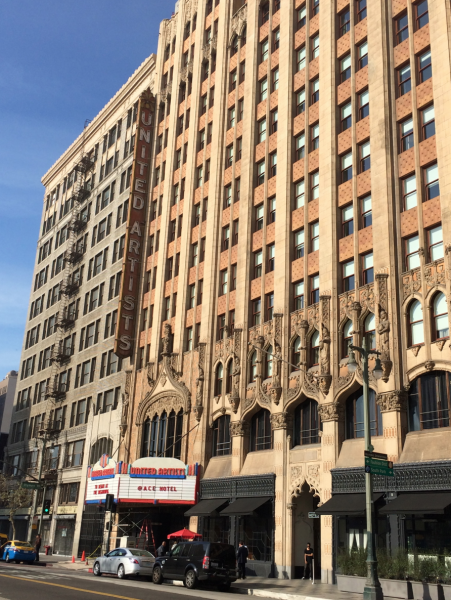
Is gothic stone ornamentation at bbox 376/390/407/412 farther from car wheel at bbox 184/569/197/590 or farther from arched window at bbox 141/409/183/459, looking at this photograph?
arched window at bbox 141/409/183/459

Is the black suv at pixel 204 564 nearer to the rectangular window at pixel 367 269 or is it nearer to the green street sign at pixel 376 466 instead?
the green street sign at pixel 376 466

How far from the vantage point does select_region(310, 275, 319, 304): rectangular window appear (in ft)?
120

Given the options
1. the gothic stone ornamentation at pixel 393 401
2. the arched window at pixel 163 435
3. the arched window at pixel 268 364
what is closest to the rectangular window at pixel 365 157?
the arched window at pixel 268 364

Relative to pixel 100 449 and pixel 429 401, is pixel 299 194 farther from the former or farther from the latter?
pixel 100 449

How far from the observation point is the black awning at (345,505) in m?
28.6

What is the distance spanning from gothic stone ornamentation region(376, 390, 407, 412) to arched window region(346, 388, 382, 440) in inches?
39.8

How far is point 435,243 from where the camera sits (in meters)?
30.2

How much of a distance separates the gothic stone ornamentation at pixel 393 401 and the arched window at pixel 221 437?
1371 cm

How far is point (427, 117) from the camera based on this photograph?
32781 mm

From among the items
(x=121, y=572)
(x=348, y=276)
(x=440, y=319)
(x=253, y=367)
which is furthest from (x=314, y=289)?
(x=121, y=572)

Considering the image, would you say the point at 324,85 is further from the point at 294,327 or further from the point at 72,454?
the point at 72,454

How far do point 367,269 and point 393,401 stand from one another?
7755 millimetres

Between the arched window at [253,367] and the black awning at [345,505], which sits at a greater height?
the arched window at [253,367]

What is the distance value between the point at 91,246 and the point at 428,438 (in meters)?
49.3
